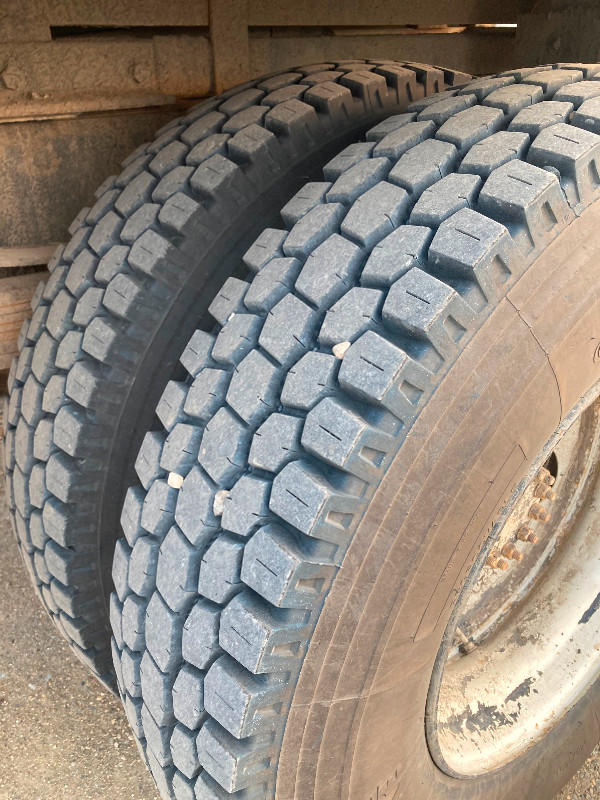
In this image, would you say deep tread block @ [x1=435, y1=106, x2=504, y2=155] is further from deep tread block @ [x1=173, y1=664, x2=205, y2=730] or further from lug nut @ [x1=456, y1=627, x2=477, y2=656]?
lug nut @ [x1=456, y1=627, x2=477, y2=656]

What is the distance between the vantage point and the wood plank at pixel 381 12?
1.70 m

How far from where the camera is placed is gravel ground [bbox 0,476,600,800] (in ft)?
5.08

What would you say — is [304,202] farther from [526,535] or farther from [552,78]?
[526,535]

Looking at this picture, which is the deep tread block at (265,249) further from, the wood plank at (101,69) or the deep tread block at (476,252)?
the wood plank at (101,69)

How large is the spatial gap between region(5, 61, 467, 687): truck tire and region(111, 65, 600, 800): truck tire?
0.22 metres

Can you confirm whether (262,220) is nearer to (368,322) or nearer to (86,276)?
(86,276)

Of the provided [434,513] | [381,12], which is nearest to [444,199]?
[434,513]

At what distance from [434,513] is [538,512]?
69cm

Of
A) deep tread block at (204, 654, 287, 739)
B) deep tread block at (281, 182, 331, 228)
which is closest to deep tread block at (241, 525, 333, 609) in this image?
deep tread block at (204, 654, 287, 739)

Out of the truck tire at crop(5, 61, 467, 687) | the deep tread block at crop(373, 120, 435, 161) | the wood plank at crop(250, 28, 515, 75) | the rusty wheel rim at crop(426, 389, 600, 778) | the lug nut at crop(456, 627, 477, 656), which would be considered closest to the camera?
the deep tread block at crop(373, 120, 435, 161)

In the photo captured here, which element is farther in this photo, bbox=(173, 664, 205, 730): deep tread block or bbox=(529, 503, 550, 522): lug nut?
bbox=(529, 503, 550, 522): lug nut

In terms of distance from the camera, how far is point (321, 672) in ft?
3.14

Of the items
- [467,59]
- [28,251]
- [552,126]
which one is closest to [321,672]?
[552,126]

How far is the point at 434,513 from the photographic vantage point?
927 mm
